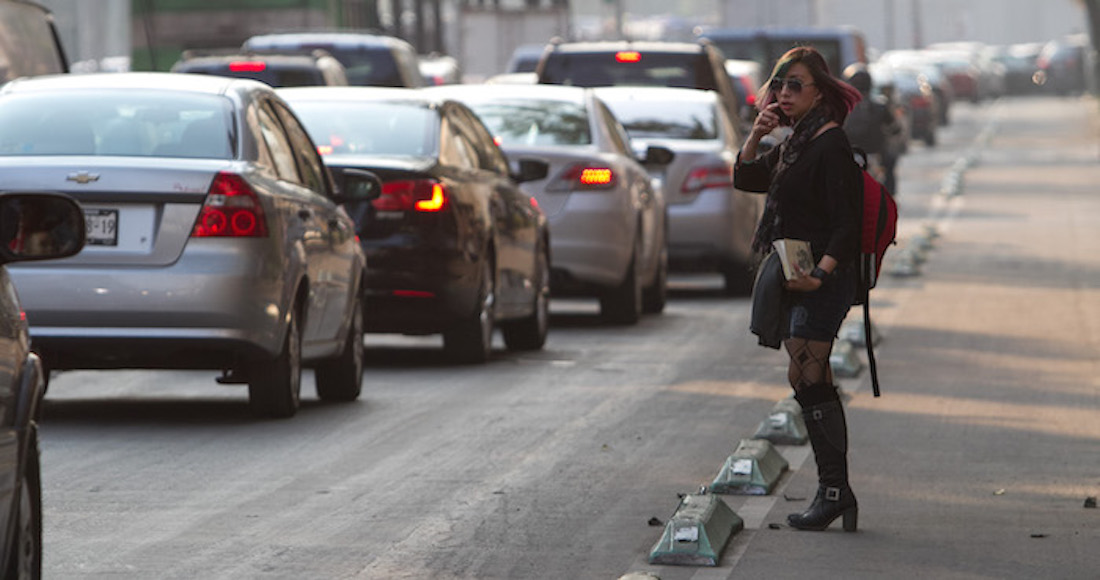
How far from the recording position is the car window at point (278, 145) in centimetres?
1219

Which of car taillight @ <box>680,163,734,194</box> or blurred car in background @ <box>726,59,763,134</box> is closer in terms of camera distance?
car taillight @ <box>680,163,734,194</box>

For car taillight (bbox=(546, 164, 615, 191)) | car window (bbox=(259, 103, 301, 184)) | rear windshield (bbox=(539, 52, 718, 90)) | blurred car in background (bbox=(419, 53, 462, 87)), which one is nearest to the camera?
car window (bbox=(259, 103, 301, 184))

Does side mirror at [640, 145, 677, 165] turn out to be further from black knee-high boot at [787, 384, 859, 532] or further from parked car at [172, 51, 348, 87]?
black knee-high boot at [787, 384, 859, 532]

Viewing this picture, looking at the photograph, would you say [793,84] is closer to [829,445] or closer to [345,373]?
[829,445]

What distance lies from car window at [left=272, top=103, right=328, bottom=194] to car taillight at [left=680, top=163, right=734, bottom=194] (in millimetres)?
7446

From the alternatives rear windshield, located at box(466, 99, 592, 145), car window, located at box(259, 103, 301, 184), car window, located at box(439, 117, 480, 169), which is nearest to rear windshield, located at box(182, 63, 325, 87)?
rear windshield, located at box(466, 99, 592, 145)

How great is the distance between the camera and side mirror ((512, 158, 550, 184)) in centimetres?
1630

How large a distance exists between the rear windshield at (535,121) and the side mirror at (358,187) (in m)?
4.99

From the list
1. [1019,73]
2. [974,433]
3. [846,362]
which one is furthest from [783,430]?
[1019,73]

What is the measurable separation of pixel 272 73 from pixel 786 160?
15572mm

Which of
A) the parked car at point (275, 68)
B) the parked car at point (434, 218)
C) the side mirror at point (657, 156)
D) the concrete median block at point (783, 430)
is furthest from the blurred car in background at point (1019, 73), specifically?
the concrete median block at point (783, 430)

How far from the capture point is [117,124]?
11844 mm

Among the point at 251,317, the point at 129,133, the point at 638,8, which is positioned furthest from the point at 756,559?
the point at 638,8

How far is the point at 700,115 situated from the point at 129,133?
365 inches
